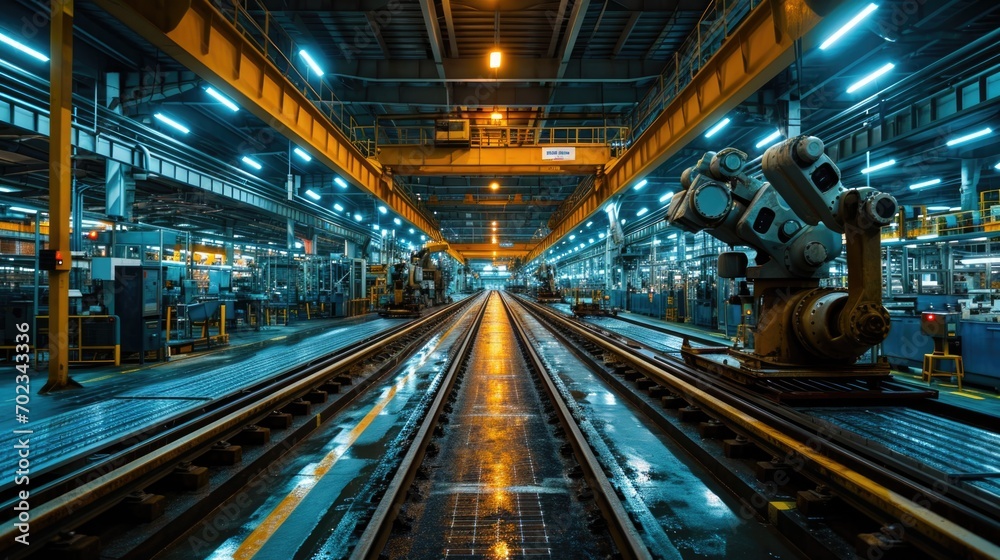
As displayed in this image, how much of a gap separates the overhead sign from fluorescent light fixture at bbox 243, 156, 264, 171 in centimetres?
1205

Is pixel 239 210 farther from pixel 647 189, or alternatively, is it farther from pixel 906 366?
pixel 906 366

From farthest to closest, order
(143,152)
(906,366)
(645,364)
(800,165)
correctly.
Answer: (143,152) → (906,366) → (645,364) → (800,165)

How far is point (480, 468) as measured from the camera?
3701mm

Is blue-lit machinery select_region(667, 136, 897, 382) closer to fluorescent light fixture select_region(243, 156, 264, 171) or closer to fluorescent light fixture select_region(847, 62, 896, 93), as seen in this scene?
fluorescent light fixture select_region(847, 62, 896, 93)

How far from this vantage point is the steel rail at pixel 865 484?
2064mm

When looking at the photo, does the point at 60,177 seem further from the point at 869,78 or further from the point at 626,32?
the point at 869,78

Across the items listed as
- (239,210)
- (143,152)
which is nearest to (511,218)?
(239,210)

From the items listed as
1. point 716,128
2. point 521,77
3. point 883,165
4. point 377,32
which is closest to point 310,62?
point 377,32

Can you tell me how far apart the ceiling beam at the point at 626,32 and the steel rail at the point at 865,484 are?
9854 mm

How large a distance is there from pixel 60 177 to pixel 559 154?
1116 centimetres

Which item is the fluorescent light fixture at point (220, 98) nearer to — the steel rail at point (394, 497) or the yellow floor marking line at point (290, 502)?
the yellow floor marking line at point (290, 502)

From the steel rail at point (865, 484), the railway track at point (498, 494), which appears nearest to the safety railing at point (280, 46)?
the railway track at point (498, 494)

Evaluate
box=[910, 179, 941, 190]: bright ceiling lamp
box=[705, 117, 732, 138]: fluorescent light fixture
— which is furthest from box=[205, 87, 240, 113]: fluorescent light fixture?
box=[910, 179, 941, 190]: bright ceiling lamp

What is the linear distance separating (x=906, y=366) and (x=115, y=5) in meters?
13.0
